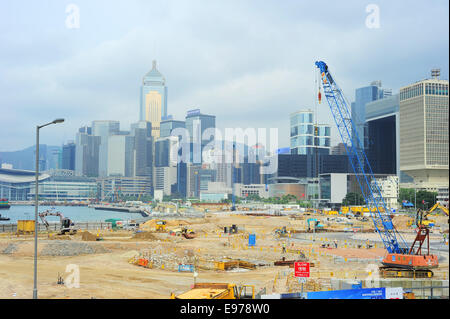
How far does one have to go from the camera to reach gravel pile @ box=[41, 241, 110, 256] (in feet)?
182

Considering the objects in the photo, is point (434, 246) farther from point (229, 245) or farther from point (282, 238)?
point (229, 245)

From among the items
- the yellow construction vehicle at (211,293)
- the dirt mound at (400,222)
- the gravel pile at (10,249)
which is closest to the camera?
the yellow construction vehicle at (211,293)

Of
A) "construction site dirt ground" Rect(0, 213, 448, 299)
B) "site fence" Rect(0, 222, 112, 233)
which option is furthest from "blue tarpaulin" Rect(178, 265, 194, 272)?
"site fence" Rect(0, 222, 112, 233)

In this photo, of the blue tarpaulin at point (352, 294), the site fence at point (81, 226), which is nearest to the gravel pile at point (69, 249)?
the site fence at point (81, 226)

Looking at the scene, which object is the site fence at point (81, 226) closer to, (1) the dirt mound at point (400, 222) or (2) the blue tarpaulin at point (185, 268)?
(2) the blue tarpaulin at point (185, 268)

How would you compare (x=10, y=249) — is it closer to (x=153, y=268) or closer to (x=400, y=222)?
(x=153, y=268)

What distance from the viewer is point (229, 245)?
231 ft

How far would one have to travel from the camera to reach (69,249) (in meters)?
56.7

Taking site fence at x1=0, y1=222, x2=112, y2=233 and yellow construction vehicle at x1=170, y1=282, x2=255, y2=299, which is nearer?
yellow construction vehicle at x1=170, y1=282, x2=255, y2=299

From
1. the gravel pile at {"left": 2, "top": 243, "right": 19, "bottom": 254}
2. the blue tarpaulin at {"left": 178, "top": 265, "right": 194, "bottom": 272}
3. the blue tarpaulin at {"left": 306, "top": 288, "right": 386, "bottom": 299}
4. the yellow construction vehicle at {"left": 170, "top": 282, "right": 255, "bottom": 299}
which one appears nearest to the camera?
the blue tarpaulin at {"left": 306, "top": 288, "right": 386, "bottom": 299}

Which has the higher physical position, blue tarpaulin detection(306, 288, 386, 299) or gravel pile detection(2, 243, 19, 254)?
blue tarpaulin detection(306, 288, 386, 299)

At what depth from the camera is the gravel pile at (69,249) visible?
55484 millimetres

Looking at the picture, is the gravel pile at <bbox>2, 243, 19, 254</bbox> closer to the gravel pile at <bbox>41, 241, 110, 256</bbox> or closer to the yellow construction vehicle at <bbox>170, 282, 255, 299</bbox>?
the gravel pile at <bbox>41, 241, 110, 256</bbox>
